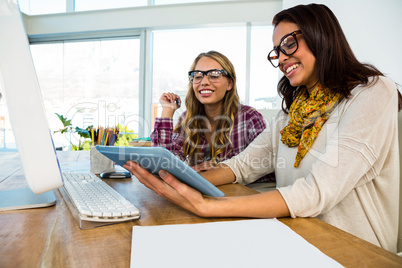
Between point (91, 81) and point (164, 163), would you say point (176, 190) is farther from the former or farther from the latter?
point (91, 81)

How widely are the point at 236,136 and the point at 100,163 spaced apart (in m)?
0.88

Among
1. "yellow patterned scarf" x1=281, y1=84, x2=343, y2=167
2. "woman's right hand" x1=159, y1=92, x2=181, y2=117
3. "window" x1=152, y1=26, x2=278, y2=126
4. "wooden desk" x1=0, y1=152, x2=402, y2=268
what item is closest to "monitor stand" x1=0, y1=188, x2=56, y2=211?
"wooden desk" x1=0, y1=152, x2=402, y2=268

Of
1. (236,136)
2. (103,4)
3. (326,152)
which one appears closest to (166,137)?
(236,136)

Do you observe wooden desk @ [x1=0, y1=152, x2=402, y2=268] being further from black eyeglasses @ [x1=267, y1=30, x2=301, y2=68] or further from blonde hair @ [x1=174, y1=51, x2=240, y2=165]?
blonde hair @ [x1=174, y1=51, x2=240, y2=165]

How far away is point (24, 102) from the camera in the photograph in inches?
19.4

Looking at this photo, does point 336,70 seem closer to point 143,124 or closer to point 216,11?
point 216,11

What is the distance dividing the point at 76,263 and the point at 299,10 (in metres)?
1.06

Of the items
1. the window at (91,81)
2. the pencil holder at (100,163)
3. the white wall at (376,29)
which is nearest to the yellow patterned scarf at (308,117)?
the pencil holder at (100,163)

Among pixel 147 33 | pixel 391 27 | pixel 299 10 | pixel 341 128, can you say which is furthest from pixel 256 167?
pixel 147 33

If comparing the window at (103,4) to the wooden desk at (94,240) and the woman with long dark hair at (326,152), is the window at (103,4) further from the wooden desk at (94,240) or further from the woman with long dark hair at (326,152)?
the wooden desk at (94,240)

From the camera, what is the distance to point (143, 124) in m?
5.55

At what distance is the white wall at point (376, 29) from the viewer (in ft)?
11.2

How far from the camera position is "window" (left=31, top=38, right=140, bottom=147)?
546 cm

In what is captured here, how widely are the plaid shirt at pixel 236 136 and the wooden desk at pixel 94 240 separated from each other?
1.03 meters
